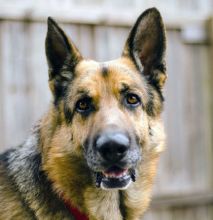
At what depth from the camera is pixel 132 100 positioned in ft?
14.3

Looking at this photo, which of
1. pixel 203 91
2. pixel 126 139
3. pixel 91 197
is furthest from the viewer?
pixel 203 91

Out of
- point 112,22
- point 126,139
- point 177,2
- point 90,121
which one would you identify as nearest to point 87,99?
point 90,121

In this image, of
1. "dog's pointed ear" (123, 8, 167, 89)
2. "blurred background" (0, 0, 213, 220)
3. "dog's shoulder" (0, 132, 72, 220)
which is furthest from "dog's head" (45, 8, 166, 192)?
"blurred background" (0, 0, 213, 220)

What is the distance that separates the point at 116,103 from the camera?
425 cm

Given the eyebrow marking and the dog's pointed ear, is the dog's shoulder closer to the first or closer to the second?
the eyebrow marking

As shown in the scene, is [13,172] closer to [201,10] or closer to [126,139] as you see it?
[126,139]

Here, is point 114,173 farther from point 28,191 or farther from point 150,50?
point 150,50

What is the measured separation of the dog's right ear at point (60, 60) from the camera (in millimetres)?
4418

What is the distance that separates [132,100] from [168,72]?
8.80 feet

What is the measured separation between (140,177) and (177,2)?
3136 millimetres

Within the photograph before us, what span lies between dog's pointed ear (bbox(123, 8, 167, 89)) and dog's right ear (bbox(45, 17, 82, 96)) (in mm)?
416

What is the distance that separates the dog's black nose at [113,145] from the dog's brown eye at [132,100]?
413 millimetres

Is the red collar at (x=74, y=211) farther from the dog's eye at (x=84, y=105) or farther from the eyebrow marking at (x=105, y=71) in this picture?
the eyebrow marking at (x=105, y=71)

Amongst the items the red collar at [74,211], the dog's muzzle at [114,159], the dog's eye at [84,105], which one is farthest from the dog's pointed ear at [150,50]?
the red collar at [74,211]
